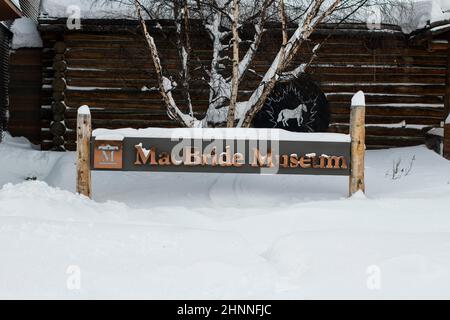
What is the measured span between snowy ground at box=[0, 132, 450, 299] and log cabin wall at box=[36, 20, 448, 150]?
5.06 metres

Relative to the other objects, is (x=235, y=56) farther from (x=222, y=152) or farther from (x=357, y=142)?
(x=357, y=142)

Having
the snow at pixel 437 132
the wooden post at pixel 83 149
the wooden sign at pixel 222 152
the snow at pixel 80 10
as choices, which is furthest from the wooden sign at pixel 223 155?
the snow at pixel 80 10

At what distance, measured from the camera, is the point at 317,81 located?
46.7ft

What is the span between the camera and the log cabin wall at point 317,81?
1412 cm

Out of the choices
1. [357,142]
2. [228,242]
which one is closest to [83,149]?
[228,242]

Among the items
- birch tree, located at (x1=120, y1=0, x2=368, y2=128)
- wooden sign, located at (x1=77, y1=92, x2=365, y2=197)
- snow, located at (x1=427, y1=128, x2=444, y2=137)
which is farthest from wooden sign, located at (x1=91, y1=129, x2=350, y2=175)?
snow, located at (x1=427, y1=128, x2=444, y2=137)

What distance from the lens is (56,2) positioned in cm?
1423

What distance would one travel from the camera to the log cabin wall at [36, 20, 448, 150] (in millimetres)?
14123

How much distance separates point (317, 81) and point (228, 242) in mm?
9135

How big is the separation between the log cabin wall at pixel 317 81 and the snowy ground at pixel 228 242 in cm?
506

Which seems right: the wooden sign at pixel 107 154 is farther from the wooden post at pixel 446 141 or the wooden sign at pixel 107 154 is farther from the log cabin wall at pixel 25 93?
the log cabin wall at pixel 25 93

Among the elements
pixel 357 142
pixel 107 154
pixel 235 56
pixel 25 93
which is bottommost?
pixel 107 154
